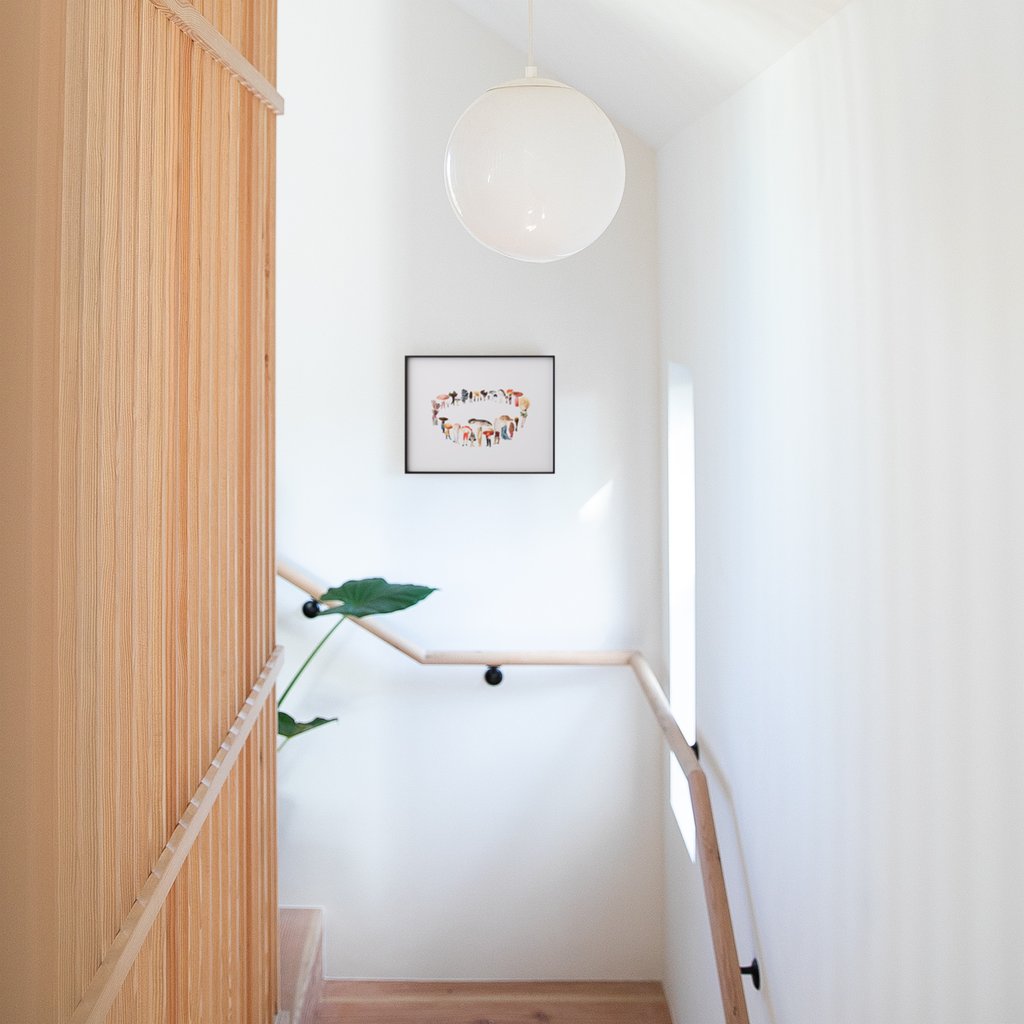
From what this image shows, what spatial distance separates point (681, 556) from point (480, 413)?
73 cm

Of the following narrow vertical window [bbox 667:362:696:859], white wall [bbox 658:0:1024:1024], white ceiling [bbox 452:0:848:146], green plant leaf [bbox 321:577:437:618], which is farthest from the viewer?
narrow vertical window [bbox 667:362:696:859]

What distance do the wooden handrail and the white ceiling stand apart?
138 centimetres

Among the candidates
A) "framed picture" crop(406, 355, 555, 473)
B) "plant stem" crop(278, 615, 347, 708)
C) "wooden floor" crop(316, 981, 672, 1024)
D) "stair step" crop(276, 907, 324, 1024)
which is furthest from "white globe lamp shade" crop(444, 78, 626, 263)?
"wooden floor" crop(316, 981, 672, 1024)

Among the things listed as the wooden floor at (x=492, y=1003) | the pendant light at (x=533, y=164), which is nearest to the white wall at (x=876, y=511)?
the pendant light at (x=533, y=164)

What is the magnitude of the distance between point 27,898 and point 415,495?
2.32 metres

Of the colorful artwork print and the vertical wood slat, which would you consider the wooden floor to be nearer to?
the vertical wood slat

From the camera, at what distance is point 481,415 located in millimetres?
3143

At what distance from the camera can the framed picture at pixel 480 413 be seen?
3131 millimetres

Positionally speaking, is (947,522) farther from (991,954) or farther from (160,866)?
(160,866)

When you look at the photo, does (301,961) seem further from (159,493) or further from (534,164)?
(534,164)

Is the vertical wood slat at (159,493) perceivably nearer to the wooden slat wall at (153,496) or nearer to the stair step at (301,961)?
the wooden slat wall at (153,496)

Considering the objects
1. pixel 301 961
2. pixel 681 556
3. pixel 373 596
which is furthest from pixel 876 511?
pixel 301 961

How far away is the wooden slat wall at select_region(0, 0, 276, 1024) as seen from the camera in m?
0.93

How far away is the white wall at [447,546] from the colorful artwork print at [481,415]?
124 millimetres
